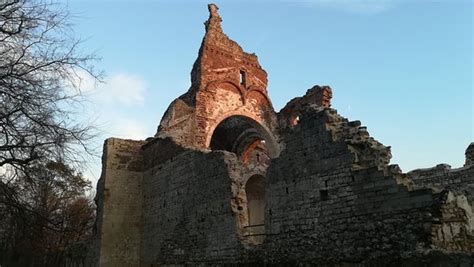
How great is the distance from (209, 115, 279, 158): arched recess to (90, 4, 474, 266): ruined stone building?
0.49 feet

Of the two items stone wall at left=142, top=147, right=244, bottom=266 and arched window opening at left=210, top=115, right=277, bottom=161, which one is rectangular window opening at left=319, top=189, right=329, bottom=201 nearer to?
stone wall at left=142, top=147, right=244, bottom=266

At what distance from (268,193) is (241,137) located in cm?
1255

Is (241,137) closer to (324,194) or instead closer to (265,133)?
(265,133)

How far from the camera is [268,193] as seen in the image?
9.74m

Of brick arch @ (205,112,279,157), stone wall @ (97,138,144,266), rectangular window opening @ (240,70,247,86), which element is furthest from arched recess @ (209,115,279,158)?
stone wall @ (97,138,144,266)

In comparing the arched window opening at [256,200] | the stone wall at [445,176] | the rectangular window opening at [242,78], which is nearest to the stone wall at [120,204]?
the arched window opening at [256,200]

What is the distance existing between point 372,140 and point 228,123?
45.3 ft

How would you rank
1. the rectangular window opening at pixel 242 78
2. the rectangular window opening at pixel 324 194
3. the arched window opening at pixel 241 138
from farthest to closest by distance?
the arched window opening at pixel 241 138 < the rectangular window opening at pixel 242 78 < the rectangular window opening at pixel 324 194

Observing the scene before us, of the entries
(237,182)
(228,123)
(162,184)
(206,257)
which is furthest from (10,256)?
(228,123)

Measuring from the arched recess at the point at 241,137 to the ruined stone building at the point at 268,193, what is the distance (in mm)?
149

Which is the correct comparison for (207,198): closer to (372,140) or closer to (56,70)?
(372,140)

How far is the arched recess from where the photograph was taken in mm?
20844

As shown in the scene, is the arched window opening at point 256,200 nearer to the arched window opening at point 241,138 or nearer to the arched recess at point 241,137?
the arched recess at point 241,137

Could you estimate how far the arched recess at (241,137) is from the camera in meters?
20.8
